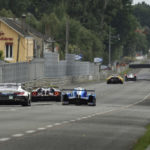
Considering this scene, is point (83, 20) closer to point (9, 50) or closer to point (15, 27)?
point (15, 27)

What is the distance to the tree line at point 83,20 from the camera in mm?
122312

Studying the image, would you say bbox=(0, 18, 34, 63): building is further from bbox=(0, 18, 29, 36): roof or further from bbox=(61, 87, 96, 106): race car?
bbox=(61, 87, 96, 106): race car

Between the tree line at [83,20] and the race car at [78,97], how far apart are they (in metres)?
80.1

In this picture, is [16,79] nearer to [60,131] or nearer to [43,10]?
[60,131]

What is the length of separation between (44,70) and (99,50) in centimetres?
6560

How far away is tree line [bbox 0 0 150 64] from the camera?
122312mm

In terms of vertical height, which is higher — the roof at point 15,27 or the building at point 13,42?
the roof at point 15,27

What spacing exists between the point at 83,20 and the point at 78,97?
115460mm

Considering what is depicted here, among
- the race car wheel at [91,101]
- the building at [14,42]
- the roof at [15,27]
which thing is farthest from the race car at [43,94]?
the roof at [15,27]

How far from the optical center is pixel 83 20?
5822 inches

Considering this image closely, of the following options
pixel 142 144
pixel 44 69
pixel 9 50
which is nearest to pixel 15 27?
pixel 9 50

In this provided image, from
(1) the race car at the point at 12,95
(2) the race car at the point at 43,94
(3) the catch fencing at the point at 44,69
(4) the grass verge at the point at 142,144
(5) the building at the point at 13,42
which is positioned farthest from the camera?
(5) the building at the point at 13,42

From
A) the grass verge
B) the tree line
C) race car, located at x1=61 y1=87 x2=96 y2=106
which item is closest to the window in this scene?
the tree line

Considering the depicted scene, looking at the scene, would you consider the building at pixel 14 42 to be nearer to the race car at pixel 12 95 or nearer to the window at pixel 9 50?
the window at pixel 9 50
